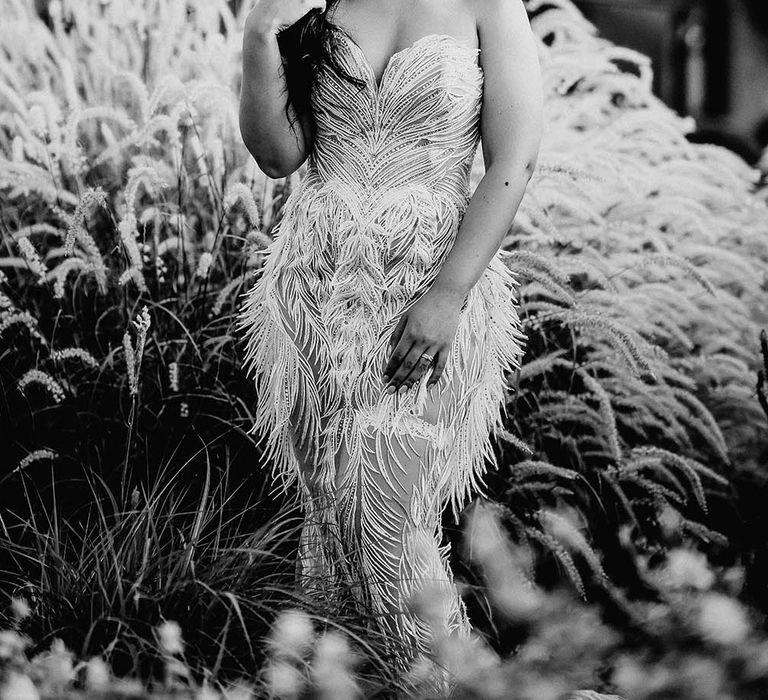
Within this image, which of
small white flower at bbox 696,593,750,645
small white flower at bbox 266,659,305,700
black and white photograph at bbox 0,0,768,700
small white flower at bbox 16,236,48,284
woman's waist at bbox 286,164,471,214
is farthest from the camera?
small white flower at bbox 16,236,48,284

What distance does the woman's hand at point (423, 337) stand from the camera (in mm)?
2291

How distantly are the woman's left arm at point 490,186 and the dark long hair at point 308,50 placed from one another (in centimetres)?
32

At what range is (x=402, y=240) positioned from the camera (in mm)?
2381

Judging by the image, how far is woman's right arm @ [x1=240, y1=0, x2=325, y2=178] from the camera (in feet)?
7.65

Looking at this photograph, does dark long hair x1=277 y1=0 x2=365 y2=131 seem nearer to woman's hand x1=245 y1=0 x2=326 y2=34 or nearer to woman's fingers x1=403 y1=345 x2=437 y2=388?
woman's hand x1=245 y1=0 x2=326 y2=34

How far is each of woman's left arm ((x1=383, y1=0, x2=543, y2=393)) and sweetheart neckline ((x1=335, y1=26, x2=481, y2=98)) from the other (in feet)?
0.20

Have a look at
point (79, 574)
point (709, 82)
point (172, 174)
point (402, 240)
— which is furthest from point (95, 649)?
point (709, 82)

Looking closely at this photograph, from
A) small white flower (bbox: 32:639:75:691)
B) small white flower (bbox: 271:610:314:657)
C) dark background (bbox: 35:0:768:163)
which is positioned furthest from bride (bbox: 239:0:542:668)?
dark background (bbox: 35:0:768:163)

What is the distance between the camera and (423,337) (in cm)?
230

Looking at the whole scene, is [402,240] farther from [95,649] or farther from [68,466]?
[68,466]

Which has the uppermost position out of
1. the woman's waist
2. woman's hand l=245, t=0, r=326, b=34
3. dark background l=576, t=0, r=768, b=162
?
woman's hand l=245, t=0, r=326, b=34

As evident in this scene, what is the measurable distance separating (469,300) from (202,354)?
1.20m

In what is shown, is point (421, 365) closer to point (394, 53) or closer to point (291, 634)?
point (394, 53)

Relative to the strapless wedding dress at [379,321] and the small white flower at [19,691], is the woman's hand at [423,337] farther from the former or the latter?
the small white flower at [19,691]
